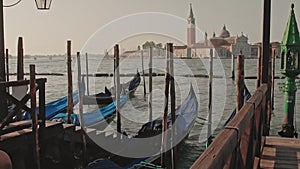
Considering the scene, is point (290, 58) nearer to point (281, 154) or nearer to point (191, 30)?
point (281, 154)

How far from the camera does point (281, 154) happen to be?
4246mm

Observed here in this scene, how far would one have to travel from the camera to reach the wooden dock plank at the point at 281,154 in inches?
151

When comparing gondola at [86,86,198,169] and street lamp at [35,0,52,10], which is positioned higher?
street lamp at [35,0,52,10]

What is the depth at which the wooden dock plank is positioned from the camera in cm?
383

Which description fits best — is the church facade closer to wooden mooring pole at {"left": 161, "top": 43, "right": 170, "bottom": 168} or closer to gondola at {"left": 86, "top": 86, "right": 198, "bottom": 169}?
gondola at {"left": 86, "top": 86, "right": 198, "bottom": 169}

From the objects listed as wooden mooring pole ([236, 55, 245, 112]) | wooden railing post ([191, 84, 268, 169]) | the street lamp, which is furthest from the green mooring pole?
wooden railing post ([191, 84, 268, 169])

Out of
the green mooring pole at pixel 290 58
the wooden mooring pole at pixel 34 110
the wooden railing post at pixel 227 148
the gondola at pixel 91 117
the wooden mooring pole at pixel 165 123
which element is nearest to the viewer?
the wooden railing post at pixel 227 148

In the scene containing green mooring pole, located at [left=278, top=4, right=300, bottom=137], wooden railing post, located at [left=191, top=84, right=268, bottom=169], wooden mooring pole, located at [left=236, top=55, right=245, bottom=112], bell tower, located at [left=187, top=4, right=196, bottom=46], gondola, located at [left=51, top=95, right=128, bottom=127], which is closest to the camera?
wooden railing post, located at [left=191, top=84, right=268, bottom=169]

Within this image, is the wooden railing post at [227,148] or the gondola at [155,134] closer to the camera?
the wooden railing post at [227,148]

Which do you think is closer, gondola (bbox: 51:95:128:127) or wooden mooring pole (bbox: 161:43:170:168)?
wooden mooring pole (bbox: 161:43:170:168)

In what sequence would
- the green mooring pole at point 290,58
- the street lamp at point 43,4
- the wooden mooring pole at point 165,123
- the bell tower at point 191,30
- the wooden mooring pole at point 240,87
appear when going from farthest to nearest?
the bell tower at point 191,30 → the wooden mooring pole at point 165,123 → the green mooring pole at point 290,58 → the street lamp at point 43,4 → the wooden mooring pole at point 240,87

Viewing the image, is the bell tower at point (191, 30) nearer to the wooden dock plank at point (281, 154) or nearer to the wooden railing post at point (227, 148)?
the wooden dock plank at point (281, 154)

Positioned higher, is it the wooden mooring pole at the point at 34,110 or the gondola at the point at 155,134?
the wooden mooring pole at the point at 34,110

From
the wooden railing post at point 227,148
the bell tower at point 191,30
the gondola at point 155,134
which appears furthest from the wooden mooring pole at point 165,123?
the bell tower at point 191,30
